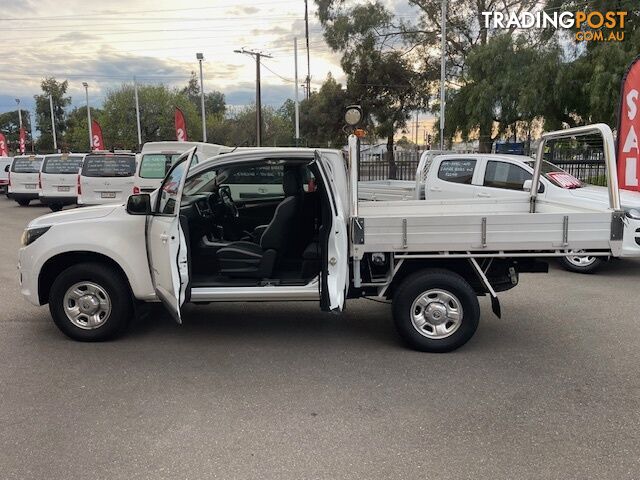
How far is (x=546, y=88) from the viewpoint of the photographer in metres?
18.9

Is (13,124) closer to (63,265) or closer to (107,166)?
(107,166)

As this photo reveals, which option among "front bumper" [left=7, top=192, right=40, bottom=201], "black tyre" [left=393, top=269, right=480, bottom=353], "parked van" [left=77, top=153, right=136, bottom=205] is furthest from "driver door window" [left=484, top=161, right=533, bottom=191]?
"front bumper" [left=7, top=192, right=40, bottom=201]

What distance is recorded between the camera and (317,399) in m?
4.02

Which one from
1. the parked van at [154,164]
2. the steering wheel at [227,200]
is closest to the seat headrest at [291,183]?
the steering wheel at [227,200]

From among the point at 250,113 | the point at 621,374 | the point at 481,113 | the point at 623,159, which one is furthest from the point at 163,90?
the point at 621,374

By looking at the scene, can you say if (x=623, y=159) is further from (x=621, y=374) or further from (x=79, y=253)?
(x=79, y=253)

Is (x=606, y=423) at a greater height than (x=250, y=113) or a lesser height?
lesser

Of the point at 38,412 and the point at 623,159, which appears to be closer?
the point at 38,412

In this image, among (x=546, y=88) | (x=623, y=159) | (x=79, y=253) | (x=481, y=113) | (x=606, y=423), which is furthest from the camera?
(x=481, y=113)

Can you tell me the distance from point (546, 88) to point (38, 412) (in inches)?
746

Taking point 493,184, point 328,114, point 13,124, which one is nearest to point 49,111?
point 13,124

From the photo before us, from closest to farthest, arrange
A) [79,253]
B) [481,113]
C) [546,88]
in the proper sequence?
[79,253] → [546,88] → [481,113]

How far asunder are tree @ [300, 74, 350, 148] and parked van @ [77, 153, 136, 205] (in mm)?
21819

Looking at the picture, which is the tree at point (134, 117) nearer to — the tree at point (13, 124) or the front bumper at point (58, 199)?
the tree at point (13, 124)
